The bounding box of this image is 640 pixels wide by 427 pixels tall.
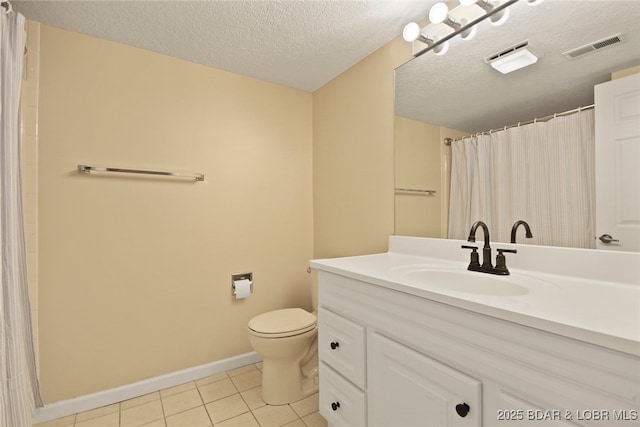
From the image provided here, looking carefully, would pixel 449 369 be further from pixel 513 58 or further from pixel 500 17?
pixel 500 17

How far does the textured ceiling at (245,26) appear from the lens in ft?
4.71

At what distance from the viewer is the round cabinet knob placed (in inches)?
30.3

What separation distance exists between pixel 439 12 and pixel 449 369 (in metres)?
1.47

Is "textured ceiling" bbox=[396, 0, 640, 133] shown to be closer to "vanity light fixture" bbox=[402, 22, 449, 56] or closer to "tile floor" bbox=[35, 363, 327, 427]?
"vanity light fixture" bbox=[402, 22, 449, 56]

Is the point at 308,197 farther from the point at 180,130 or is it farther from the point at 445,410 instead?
the point at 445,410

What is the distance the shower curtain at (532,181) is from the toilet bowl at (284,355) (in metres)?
1.01

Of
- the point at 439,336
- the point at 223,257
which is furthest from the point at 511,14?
the point at 223,257

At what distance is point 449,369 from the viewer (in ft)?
2.70

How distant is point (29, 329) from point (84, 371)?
434mm

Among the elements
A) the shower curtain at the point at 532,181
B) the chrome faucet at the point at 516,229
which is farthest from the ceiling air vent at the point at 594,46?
the chrome faucet at the point at 516,229

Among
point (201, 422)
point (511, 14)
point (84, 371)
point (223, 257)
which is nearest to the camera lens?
point (511, 14)

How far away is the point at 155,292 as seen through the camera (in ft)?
6.03

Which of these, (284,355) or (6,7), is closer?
(6,7)

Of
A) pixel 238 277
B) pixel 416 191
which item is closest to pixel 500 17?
pixel 416 191
